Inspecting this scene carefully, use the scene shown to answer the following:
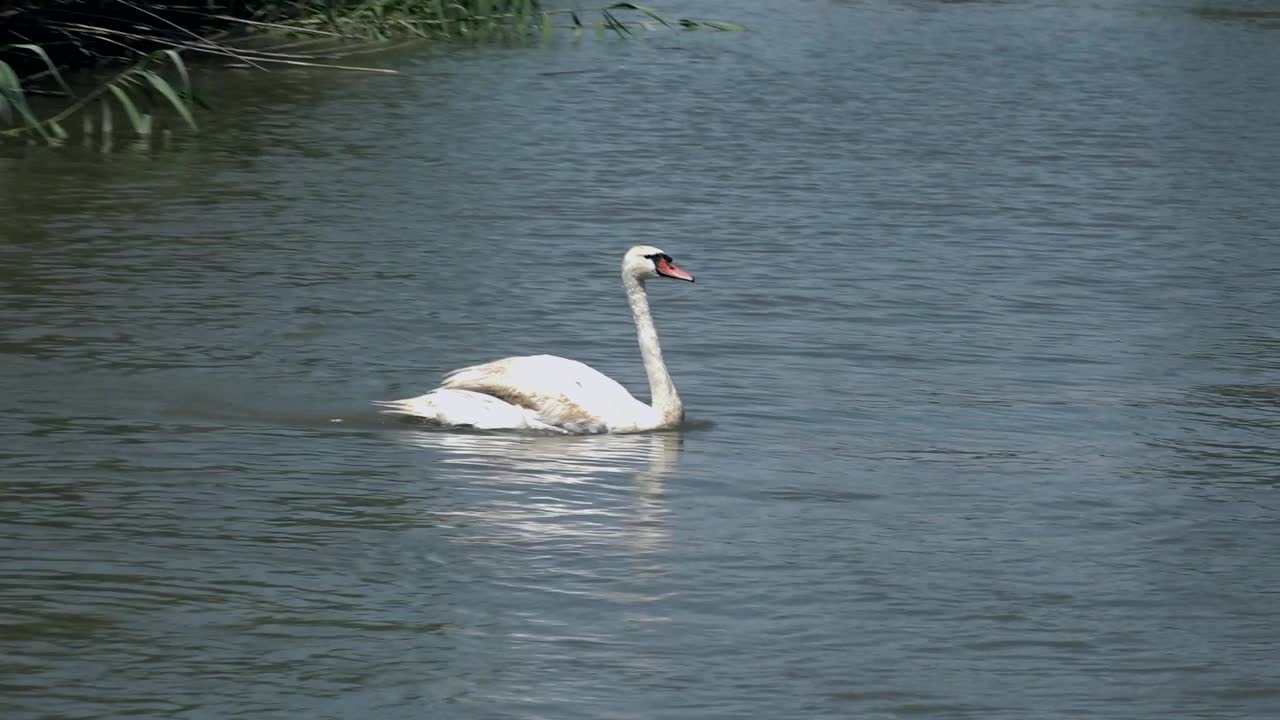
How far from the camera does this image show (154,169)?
60.5ft

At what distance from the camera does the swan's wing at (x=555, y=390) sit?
1038 centimetres

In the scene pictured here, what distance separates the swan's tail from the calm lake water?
123 mm

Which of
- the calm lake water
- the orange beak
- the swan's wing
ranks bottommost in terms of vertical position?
the calm lake water

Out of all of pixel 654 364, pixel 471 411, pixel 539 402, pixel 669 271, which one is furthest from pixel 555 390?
pixel 669 271

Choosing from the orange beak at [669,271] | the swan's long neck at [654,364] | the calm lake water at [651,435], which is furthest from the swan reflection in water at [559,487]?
the orange beak at [669,271]

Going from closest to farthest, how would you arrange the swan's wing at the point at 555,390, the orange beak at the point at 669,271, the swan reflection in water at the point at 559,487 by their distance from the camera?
the swan reflection in water at the point at 559,487 < the swan's wing at the point at 555,390 < the orange beak at the point at 669,271

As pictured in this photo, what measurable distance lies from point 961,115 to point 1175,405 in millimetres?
12715

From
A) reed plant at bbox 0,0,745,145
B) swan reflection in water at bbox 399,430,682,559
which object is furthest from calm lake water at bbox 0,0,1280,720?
reed plant at bbox 0,0,745,145

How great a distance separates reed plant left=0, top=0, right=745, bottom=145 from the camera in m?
19.9

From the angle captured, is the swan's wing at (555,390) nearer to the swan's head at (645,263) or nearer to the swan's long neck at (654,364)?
the swan's long neck at (654,364)

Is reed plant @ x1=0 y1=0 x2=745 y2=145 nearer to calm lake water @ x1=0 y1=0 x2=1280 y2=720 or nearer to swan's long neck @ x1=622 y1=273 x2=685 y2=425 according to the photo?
calm lake water @ x1=0 y1=0 x2=1280 y2=720

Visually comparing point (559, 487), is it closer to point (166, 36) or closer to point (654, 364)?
point (654, 364)

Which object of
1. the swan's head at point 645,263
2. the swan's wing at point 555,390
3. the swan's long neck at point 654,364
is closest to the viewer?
the swan's wing at point 555,390

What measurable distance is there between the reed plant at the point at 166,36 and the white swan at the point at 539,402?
301 inches
